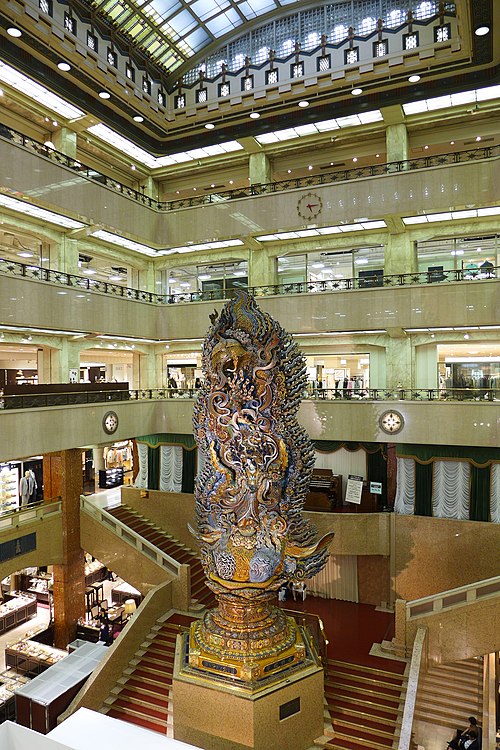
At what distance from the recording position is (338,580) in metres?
15.6

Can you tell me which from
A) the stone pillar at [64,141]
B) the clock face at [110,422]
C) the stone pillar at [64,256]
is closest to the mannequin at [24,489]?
the clock face at [110,422]

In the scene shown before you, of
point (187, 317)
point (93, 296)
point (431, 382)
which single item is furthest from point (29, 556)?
point (431, 382)

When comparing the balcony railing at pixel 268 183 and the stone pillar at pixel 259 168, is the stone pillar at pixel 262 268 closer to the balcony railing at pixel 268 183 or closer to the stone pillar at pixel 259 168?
the balcony railing at pixel 268 183

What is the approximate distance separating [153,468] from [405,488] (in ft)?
27.6

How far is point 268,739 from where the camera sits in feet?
25.9

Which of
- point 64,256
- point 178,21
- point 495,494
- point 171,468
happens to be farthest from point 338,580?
point 178,21

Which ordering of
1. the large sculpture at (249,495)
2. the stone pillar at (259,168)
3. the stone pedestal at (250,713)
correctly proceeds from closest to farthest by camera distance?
the stone pedestal at (250,713)
the large sculpture at (249,495)
the stone pillar at (259,168)

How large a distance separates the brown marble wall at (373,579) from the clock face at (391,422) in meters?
3.69

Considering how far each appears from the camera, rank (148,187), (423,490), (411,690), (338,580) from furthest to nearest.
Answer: (148,187) < (338,580) < (423,490) < (411,690)

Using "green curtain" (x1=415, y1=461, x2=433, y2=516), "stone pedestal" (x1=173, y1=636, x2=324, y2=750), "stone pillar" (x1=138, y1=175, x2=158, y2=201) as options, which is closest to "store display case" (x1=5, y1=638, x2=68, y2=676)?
"stone pedestal" (x1=173, y1=636, x2=324, y2=750)

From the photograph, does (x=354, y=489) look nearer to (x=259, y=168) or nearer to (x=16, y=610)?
(x=16, y=610)

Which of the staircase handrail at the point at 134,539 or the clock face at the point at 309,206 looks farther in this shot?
the clock face at the point at 309,206

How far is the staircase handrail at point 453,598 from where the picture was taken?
1125 centimetres

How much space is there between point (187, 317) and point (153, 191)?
5950 mm
